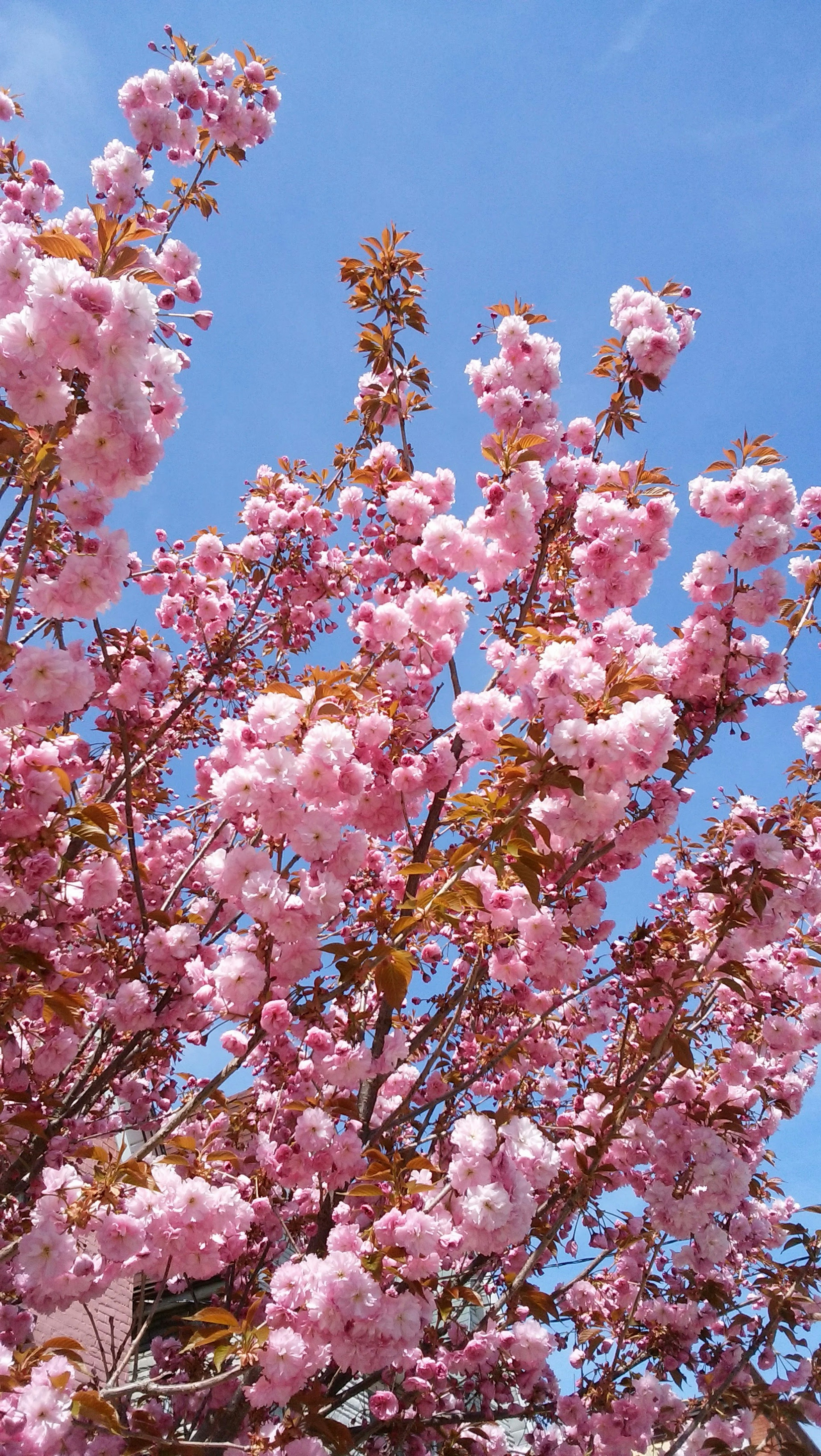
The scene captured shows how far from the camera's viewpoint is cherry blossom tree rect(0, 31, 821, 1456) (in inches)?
107

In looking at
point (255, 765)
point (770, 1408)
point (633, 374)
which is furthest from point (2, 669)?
point (770, 1408)

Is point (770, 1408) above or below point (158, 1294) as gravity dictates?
above

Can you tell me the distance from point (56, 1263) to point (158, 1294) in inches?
24.5

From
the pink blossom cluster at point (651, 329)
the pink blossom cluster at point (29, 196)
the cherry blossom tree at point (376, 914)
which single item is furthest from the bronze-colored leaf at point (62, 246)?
the pink blossom cluster at point (651, 329)

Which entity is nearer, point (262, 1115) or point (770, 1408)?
point (262, 1115)

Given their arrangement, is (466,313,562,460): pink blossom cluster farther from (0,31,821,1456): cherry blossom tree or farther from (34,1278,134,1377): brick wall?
(34,1278,134,1377): brick wall

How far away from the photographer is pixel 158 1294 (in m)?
3.20

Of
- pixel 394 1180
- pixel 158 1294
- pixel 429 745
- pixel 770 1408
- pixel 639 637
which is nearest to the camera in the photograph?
pixel 394 1180

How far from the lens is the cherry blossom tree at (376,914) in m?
2.72

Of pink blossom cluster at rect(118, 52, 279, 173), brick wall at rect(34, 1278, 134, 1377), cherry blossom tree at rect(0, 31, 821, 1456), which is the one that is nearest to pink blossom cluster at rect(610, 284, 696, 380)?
cherry blossom tree at rect(0, 31, 821, 1456)

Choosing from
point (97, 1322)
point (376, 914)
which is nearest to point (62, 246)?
point (376, 914)

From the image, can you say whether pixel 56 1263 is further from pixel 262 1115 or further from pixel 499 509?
pixel 499 509

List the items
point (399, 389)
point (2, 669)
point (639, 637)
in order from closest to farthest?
point (2, 669)
point (639, 637)
point (399, 389)

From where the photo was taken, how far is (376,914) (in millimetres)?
3277
